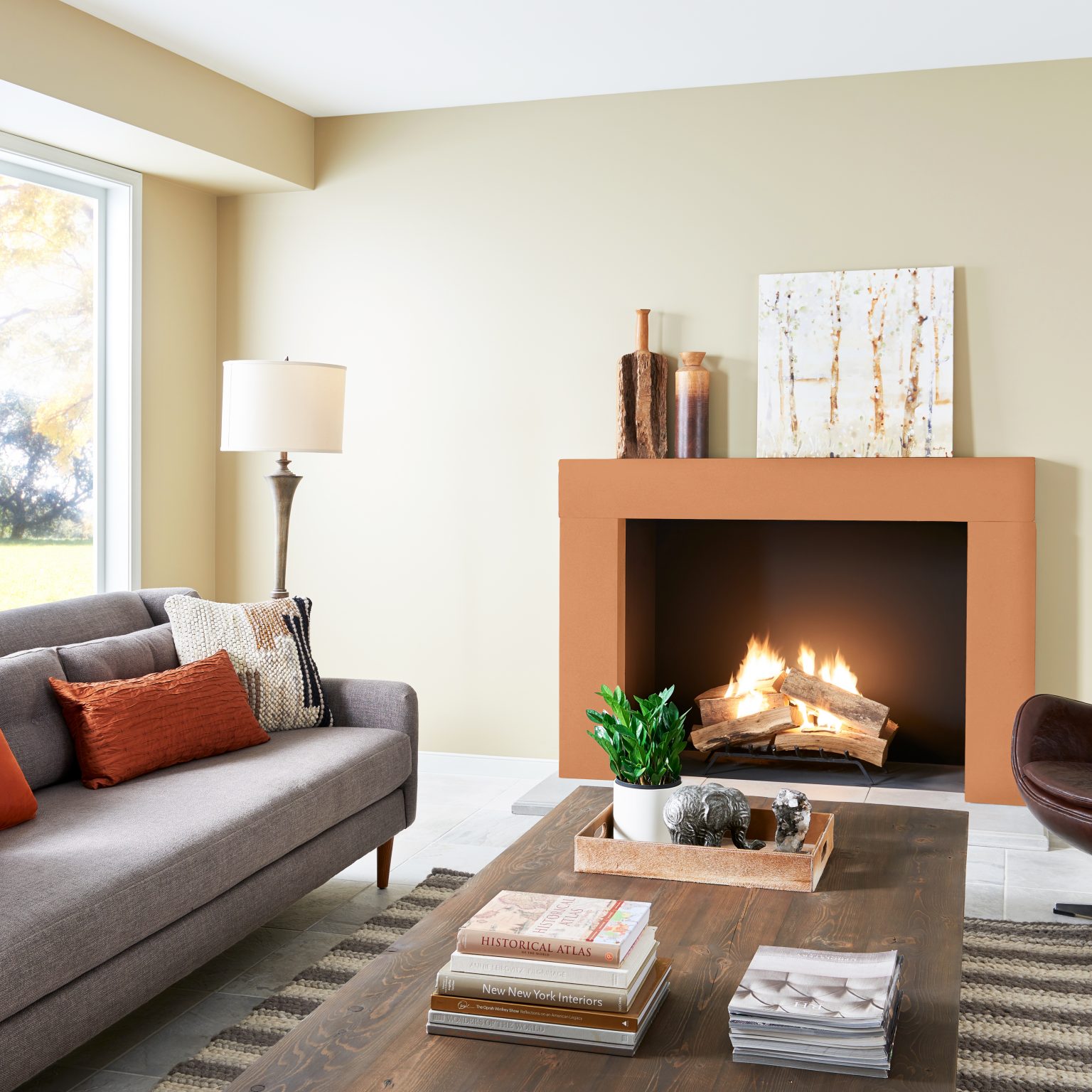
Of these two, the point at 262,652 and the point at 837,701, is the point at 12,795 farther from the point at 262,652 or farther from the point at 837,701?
the point at 837,701

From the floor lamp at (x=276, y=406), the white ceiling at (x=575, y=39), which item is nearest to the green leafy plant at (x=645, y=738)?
the floor lamp at (x=276, y=406)

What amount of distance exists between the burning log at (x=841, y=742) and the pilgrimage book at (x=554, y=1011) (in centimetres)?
283

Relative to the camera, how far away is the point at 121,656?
10.4 feet

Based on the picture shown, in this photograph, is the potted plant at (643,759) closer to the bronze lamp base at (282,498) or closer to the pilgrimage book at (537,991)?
the pilgrimage book at (537,991)

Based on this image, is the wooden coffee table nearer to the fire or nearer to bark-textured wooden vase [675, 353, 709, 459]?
the fire

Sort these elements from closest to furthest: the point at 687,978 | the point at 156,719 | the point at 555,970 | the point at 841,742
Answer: the point at 555,970, the point at 687,978, the point at 156,719, the point at 841,742

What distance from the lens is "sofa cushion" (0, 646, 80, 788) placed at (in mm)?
2756

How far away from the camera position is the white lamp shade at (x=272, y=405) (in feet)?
12.4

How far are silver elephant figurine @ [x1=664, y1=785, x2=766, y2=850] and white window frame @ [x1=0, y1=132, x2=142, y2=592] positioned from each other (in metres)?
3.01

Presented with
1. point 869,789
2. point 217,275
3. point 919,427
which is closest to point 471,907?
point 869,789

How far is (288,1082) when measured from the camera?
59.6 inches

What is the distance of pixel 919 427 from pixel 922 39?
1.29 meters

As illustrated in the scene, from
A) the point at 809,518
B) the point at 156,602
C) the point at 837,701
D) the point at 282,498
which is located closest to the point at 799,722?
the point at 837,701

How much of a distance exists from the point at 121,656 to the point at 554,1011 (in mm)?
1934
